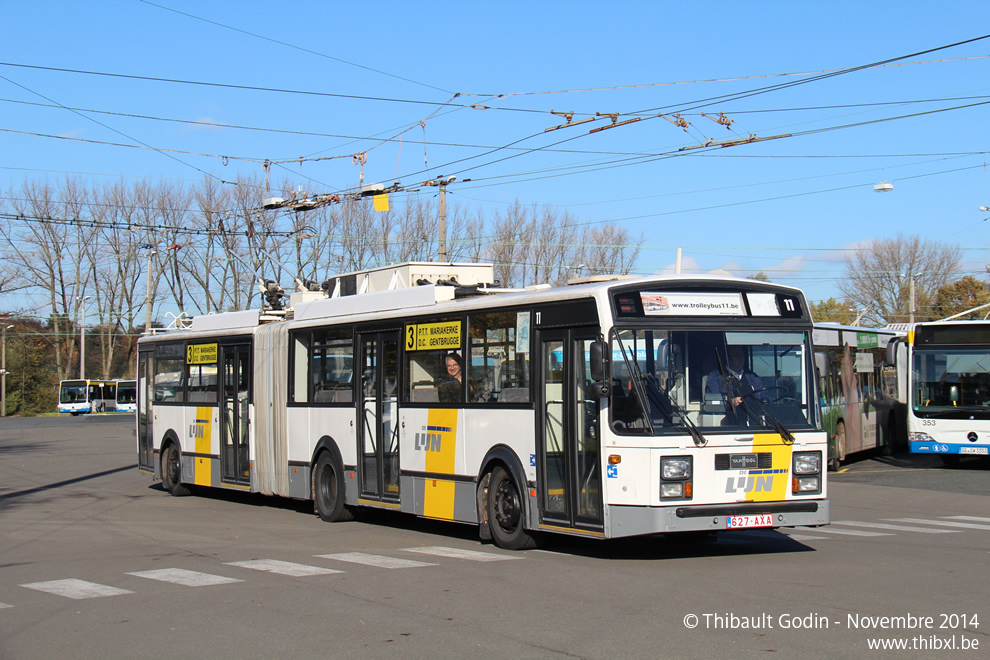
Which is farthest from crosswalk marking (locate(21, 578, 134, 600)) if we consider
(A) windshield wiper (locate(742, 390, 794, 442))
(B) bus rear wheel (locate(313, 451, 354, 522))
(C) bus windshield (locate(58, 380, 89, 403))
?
(C) bus windshield (locate(58, 380, 89, 403))

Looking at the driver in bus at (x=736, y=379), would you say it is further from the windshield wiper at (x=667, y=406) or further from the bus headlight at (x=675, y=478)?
the bus headlight at (x=675, y=478)

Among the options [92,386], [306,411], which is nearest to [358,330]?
[306,411]

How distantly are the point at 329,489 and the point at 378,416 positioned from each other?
185 cm

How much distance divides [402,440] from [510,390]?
8.01ft

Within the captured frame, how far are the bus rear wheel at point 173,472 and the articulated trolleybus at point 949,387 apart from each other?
48.8ft

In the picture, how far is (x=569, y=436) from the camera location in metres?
10.4

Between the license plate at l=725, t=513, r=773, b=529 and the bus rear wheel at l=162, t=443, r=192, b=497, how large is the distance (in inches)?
478

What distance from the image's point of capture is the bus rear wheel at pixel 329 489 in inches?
572

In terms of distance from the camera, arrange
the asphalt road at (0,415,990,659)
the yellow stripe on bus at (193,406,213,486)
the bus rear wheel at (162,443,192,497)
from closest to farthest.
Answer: the asphalt road at (0,415,990,659), the yellow stripe on bus at (193,406,213,486), the bus rear wheel at (162,443,192,497)

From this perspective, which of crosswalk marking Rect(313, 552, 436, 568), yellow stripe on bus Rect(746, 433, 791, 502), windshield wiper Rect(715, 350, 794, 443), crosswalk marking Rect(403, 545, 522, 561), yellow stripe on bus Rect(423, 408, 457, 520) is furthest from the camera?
yellow stripe on bus Rect(423, 408, 457, 520)

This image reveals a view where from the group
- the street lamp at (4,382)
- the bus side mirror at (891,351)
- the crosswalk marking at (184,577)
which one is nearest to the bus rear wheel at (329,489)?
the crosswalk marking at (184,577)

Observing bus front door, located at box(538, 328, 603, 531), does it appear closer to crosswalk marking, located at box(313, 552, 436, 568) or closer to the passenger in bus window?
crosswalk marking, located at box(313, 552, 436, 568)

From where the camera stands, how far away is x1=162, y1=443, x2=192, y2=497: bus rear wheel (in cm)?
1930

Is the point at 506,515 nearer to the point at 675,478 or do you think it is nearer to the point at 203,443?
the point at 675,478
